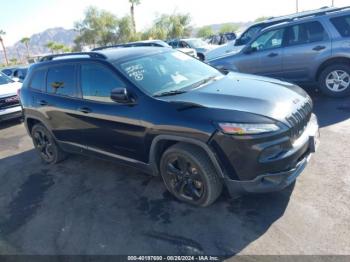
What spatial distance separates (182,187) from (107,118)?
4.15 ft

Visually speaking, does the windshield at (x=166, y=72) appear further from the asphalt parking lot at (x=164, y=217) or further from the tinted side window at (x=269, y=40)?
the tinted side window at (x=269, y=40)

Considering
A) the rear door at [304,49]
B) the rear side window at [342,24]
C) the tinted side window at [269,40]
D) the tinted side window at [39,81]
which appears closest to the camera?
the tinted side window at [39,81]

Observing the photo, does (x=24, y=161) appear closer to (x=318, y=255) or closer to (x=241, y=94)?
(x=241, y=94)

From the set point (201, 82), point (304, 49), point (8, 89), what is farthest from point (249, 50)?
point (8, 89)

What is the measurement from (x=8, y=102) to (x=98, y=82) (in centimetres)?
559

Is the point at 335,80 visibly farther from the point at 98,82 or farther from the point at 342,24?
the point at 98,82

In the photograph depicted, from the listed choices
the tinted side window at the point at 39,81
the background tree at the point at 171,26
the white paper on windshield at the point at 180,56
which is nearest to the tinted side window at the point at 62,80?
the tinted side window at the point at 39,81

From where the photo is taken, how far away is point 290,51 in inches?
280

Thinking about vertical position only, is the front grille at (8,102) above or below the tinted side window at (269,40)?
below

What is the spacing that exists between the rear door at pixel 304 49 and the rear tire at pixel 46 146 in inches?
197

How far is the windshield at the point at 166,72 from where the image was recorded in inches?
152

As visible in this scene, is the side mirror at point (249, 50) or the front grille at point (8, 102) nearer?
the side mirror at point (249, 50)

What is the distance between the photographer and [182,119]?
10.9 feet

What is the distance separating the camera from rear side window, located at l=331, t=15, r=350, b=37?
648 cm
